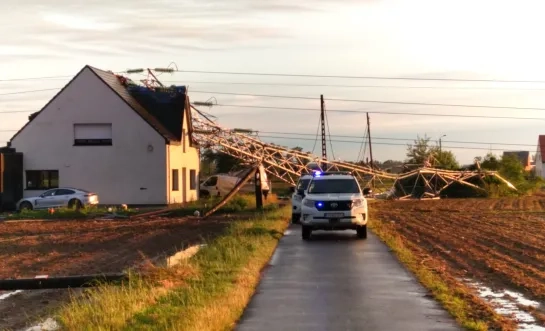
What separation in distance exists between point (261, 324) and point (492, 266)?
24.9 feet

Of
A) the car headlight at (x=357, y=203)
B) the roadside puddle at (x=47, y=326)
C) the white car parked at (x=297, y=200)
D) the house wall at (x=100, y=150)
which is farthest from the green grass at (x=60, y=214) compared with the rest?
the roadside puddle at (x=47, y=326)

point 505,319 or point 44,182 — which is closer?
point 505,319

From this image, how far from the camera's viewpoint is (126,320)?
9.11 m

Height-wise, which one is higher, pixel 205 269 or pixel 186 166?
pixel 186 166

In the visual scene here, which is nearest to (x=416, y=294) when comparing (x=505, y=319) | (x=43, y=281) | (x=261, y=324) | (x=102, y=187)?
(x=505, y=319)

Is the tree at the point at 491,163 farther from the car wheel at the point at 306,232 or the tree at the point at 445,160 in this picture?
the car wheel at the point at 306,232

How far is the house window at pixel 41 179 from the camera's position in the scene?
143ft

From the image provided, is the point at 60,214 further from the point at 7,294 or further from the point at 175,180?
the point at 7,294

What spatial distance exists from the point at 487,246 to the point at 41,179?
30.7 meters

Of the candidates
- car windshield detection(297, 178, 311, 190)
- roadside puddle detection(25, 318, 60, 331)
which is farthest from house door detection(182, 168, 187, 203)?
roadside puddle detection(25, 318, 60, 331)

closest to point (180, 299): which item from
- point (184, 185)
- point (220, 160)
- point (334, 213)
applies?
point (334, 213)

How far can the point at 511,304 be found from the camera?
1091 cm

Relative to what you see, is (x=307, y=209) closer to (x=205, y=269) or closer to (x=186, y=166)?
(x=205, y=269)

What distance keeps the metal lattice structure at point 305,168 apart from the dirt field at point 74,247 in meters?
19.4
